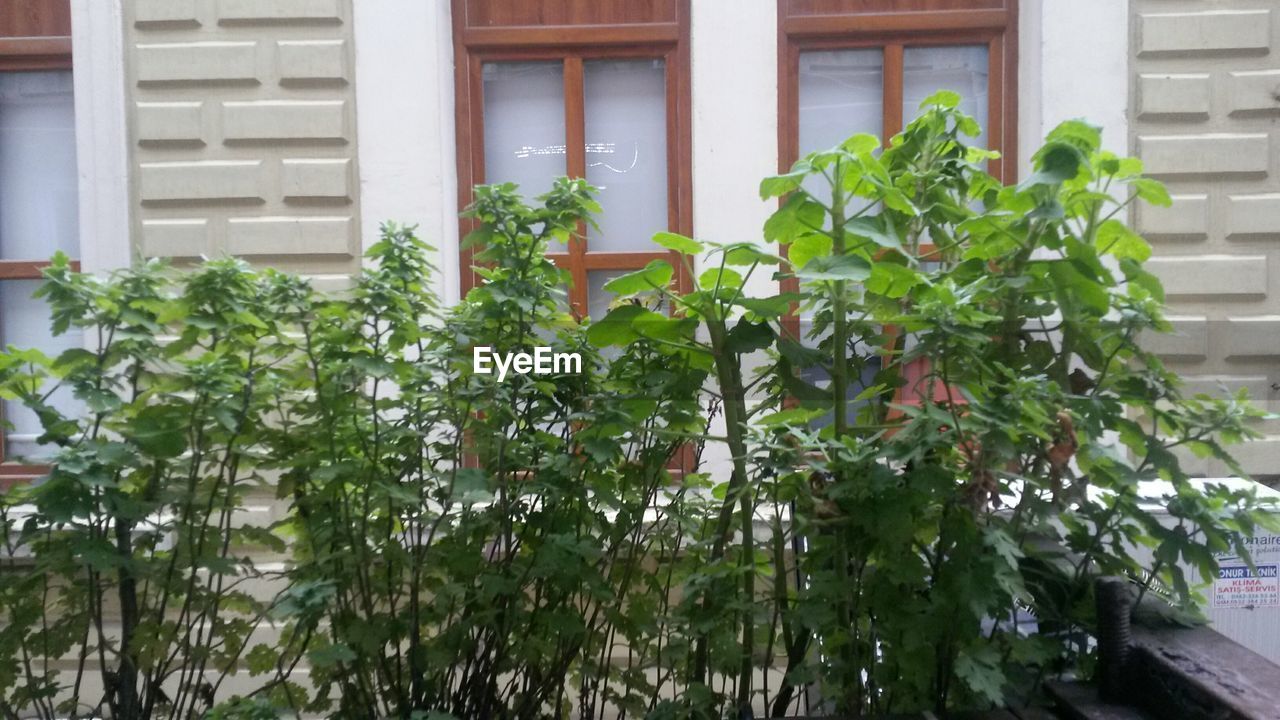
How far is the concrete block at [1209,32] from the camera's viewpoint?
5328mm

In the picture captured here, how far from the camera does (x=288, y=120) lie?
5.43 m

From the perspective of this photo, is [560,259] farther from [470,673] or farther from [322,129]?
[470,673]

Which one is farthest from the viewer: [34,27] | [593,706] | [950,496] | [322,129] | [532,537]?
[34,27]

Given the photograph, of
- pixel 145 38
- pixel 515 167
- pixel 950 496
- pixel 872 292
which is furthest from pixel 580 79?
pixel 950 496

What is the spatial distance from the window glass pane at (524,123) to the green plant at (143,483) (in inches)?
125

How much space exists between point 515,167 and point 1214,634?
4391 mm

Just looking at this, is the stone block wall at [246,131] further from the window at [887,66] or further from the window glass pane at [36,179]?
the window at [887,66]

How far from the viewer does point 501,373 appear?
105 inches

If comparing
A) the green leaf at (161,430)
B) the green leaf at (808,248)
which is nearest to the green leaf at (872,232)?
the green leaf at (808,248)

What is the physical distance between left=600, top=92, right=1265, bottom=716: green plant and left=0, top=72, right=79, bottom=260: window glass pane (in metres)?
4.85

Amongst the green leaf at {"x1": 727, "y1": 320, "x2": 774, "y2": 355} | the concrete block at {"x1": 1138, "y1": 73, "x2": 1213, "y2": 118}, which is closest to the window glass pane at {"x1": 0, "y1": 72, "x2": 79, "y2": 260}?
the green leaf at {"x1": 727, "y1": 320, "x2": 774, "y2": 355}

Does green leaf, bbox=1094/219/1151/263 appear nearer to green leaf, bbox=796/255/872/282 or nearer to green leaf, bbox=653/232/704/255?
green leaf, bbox=796/255/872/282

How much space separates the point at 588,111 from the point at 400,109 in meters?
1.05

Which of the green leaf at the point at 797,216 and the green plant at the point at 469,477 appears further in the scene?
the green plant at the point at 469,477
